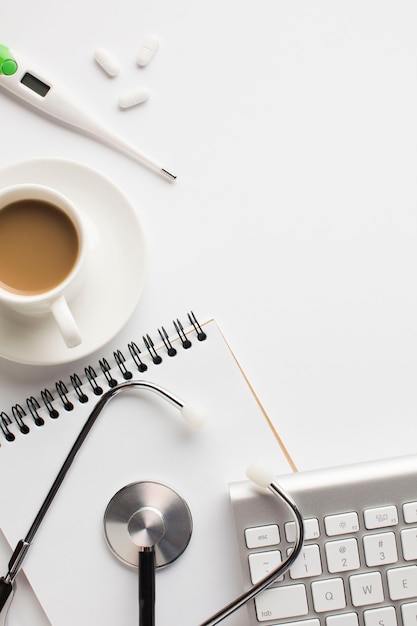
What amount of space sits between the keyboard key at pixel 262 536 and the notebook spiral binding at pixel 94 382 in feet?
0.73

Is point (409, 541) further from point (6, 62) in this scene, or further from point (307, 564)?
point (6, 62)

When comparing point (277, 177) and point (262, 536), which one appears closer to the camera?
point (262, 536)

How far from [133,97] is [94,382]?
1.14ft

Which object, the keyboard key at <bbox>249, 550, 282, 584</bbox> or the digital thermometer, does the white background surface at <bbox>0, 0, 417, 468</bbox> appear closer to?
the digital thermometer

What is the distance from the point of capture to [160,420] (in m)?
0.80

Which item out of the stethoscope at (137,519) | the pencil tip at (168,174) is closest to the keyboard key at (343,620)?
the stethoscope at (137,519)

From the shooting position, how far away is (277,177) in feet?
2.73

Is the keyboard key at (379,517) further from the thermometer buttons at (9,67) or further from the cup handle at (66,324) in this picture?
the thermometer buttons at (9,67)

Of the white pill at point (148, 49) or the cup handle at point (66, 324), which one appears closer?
the cup handle at point (66, 324)

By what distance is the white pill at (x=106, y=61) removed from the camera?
0.81m

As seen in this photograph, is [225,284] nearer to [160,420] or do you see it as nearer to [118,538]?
[160,420]

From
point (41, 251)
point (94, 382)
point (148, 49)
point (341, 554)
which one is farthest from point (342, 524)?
point (148, 49)

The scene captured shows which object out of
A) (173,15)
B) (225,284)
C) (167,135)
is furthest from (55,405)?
(173,15)

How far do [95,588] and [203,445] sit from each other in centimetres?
21
